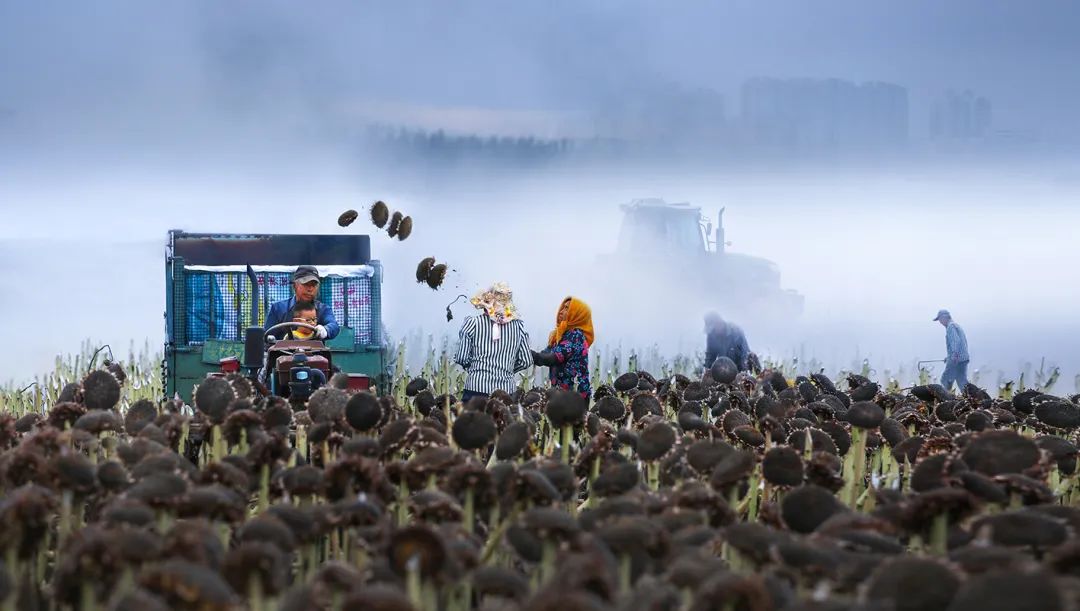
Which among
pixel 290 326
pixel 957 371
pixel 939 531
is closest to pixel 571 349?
pixel 290 326

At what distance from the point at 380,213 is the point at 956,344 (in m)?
10.4

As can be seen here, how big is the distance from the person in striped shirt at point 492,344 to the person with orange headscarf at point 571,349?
1.11 feet

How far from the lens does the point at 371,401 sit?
214 inches

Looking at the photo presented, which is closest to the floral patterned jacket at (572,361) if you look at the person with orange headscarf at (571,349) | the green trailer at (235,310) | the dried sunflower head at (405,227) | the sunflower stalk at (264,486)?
the person with orange headscarf at (571,349)

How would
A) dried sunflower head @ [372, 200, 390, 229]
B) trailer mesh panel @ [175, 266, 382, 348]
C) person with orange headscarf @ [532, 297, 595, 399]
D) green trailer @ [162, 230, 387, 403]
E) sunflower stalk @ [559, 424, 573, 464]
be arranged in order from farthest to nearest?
dried sunflower head @ [372, 200, 390, 229] → trailer mesh panel @ [175, 266, 382, 348] → green trailer @ [162, 230, 387, 403] → person with orange headscarf @ [532, 297, 595, 399] → sunflower stalk @ [559, 424, 573, 464]

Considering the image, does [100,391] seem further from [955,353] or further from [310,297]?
[955,353]

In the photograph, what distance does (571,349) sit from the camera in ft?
38.2

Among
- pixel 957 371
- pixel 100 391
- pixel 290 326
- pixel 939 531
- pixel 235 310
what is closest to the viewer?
pixel 939 531

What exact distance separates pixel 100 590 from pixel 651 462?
107 inches

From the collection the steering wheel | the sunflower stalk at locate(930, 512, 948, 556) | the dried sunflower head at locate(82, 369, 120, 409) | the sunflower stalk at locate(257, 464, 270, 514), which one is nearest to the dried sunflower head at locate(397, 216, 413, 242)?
the steering wheel

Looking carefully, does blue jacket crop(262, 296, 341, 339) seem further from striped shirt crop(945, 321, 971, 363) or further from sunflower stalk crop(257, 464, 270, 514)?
striped shirt crop(945, 321, 971, 363)

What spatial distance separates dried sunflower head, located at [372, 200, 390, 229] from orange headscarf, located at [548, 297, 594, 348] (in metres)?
4.19

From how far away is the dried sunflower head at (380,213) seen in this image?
50.0 feet

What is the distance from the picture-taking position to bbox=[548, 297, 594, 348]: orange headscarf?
11734mm
